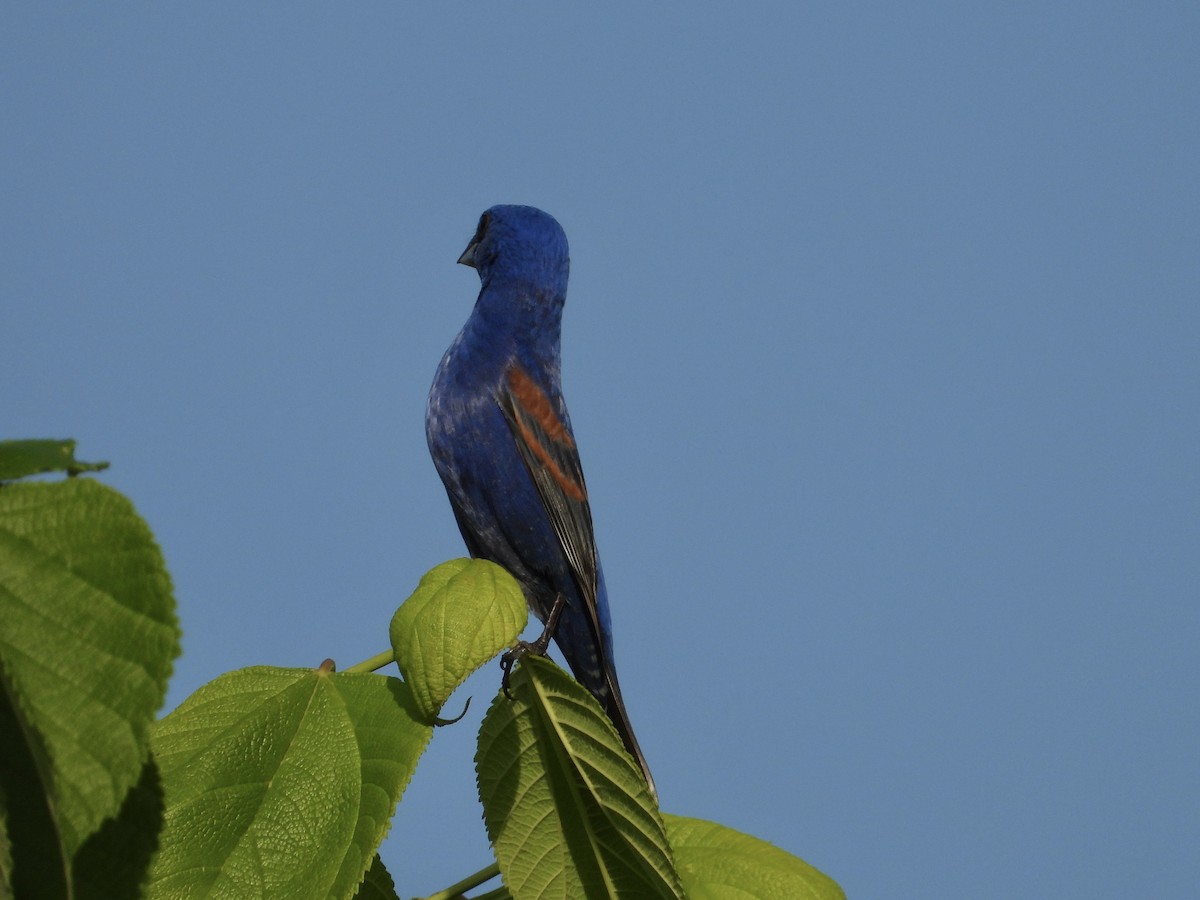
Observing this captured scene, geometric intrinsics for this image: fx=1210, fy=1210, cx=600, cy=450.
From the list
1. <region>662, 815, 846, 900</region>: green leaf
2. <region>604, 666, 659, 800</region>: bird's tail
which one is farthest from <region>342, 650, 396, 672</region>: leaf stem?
<region>604, 666, 659, 800</region>: bird's tail

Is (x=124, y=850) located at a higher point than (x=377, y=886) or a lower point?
lower

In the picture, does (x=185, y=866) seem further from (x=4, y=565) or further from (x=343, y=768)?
(x=4, y=565)

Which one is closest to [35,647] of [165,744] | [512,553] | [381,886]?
[165,744]

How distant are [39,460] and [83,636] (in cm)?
26

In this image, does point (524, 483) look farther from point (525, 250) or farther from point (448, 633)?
point (448, 633)

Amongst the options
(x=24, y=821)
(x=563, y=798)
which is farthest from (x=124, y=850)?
(x=563, y=798)

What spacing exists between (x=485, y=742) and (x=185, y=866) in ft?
1.95

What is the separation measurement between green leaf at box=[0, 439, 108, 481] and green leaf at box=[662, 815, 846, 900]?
147cm

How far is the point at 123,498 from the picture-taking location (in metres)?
1.03

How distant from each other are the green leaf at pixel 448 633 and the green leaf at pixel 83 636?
971mm

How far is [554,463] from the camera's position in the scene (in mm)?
4543

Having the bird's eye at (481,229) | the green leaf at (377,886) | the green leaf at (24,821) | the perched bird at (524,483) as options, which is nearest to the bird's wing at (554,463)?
the perched bird at (524,483)

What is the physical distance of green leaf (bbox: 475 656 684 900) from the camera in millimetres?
2168

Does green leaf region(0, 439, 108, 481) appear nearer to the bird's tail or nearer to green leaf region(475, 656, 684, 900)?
green leaf region(475, 656, 684, 900)
